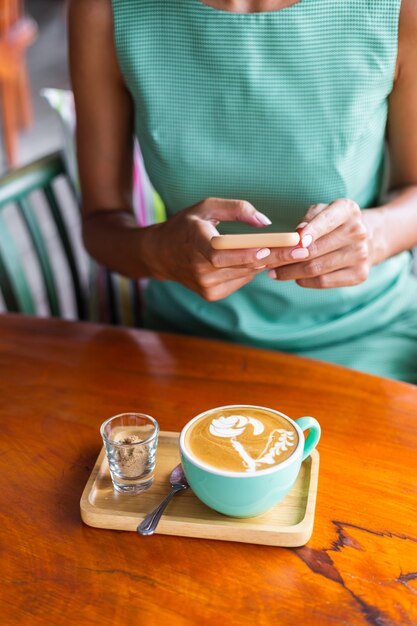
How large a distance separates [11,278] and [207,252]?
0.69 meters

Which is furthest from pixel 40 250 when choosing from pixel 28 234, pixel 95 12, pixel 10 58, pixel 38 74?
pixel 38 74

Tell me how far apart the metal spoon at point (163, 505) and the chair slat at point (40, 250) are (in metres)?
0.88

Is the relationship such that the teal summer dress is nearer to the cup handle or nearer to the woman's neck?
the woman's neck

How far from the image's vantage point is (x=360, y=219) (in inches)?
42.5

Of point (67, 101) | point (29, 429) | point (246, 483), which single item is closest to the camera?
point (246, 483)

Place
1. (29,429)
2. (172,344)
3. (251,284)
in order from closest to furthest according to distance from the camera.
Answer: (29,429) < (172,344) < (251,284)

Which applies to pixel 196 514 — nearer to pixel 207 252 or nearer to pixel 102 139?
pixel 207 252

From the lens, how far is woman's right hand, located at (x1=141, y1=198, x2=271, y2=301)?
3.33 ft

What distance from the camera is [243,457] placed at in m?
0.80

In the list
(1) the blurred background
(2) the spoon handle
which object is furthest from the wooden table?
(1) the blurred background

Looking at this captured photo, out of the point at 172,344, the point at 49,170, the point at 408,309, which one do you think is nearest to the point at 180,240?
the point at 172,344

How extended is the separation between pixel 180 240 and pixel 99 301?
0.76 metres

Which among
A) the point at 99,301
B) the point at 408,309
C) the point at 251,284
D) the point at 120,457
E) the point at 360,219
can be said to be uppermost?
the point at 360,219

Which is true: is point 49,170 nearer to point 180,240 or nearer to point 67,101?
point 67,101
